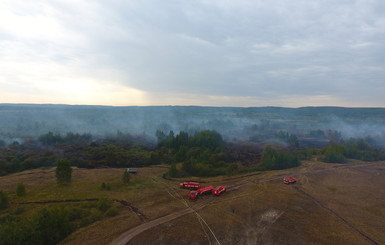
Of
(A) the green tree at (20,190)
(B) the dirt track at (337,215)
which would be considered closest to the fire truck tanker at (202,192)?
(B) the dirt track at (337,215)

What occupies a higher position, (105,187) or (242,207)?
(242,207)

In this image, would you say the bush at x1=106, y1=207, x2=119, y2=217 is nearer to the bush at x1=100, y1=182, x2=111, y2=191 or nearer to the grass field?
the grass field

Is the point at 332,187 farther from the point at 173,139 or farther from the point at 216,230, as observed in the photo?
the point at 173,139

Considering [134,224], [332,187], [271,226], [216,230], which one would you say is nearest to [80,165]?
[134,224]

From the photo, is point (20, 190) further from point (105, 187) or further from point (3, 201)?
point (105, 187)

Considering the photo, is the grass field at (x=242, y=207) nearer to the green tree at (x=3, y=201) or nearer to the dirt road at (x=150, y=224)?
the dirt road at (x=150, y=224)

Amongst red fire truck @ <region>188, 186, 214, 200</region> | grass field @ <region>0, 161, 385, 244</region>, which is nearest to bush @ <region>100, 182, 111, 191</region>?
grass field @ <region>0, 161, 385, 244</region>

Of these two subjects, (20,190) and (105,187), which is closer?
(20,190)

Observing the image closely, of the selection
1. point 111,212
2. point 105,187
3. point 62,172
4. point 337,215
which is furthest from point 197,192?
point 62,172
